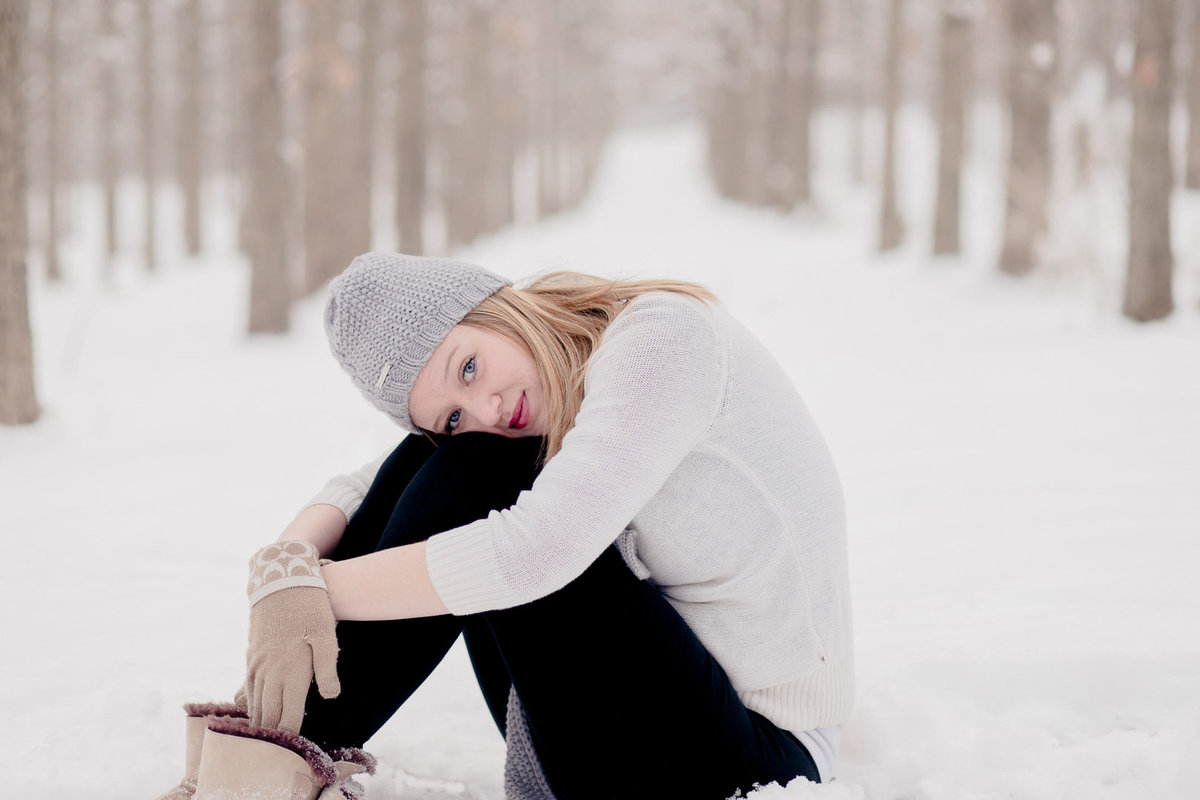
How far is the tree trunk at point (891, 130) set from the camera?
1342cm

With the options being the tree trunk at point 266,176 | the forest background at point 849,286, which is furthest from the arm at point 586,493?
the tree trunk at point 266,176

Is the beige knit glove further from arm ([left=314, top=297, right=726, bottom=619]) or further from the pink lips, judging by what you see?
the pink lips

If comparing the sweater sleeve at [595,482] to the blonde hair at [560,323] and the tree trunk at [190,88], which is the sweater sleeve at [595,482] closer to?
the blonde hair at [560,323]

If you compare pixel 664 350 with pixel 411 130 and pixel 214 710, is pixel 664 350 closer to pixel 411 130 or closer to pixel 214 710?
pixel 214 710

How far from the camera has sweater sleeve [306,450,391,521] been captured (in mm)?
1985

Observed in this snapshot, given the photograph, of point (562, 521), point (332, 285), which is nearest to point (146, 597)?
point (332, 285)

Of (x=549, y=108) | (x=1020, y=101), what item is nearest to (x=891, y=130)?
(x=1020, y=101)

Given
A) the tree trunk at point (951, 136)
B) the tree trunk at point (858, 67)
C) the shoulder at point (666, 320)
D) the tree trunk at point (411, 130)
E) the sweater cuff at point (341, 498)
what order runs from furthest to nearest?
1. the tree trunk at point (858, 67)
2. the tree trunk at point (411, 130)
3. the tree trunk at point (951, 136)
4. the sweater cuff at point (341, 498)
5. the shoulder at point (666, 320)

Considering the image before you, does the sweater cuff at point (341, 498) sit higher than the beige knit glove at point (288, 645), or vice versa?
the sweater cuff at point (341, 498)

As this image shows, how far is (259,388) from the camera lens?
670 cm

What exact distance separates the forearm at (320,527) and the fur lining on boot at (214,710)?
0.30 meters

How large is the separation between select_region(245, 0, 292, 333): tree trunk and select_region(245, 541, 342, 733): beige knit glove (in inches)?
275

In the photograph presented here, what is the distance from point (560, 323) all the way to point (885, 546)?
192 centimetres

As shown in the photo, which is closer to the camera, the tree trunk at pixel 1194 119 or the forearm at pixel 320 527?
the forearm at pixel 320 527
